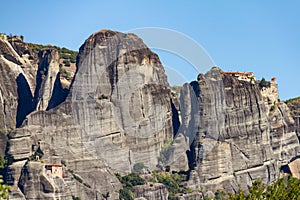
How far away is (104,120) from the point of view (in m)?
109

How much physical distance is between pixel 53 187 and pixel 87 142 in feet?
37.1

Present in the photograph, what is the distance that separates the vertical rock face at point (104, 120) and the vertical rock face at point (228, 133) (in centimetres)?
398

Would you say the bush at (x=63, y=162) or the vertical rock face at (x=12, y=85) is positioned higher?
the vertical rock face at (x=12, y=85)

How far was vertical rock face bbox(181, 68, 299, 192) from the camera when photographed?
11475 centimetres

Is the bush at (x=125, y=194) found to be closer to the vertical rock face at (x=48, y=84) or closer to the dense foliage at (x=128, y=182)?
the dense foliage at (x=128, y=182)

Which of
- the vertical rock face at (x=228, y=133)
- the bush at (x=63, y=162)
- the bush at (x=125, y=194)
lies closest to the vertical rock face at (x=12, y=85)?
the bush at (x=63, y=162)

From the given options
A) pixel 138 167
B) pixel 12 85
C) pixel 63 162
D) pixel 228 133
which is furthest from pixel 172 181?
pixel 12 85

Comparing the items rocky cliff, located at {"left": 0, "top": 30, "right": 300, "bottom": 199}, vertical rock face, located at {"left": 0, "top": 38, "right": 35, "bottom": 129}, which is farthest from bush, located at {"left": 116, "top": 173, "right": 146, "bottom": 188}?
vertical rock face, located at {"left": 0, "top": 38, "right": 35, "bottom": 129}

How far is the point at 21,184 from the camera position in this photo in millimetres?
95750

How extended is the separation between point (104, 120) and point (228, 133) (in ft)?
49.0

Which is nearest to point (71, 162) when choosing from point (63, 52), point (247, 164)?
point (247, 164)

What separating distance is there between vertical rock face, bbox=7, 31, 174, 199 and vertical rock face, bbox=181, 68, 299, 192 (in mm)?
3982

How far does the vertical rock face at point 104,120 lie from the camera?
102m

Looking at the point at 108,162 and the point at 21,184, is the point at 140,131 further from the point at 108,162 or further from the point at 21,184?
the point at 21,184
